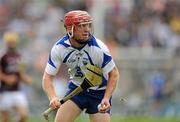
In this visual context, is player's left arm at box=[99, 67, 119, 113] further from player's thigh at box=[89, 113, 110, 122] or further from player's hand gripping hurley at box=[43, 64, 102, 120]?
player's thigh at box=[89, 113, 110, 122]

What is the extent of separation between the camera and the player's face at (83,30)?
1170cm

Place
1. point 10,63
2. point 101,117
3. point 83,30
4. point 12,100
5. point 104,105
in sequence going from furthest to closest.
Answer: point 12,100
point 10,63
point 101,117
point 83,30
point 104,105

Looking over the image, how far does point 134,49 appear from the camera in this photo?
2481 centimetres

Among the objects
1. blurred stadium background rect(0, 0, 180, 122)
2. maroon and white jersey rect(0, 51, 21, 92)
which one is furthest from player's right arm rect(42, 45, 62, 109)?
blurred stadium background rect(0, 0, 180, 122)

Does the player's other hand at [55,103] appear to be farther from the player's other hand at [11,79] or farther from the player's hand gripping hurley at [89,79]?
the player's other hand at [11,79]

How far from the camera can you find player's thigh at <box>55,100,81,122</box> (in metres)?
12.1

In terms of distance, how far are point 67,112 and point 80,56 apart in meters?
0.84

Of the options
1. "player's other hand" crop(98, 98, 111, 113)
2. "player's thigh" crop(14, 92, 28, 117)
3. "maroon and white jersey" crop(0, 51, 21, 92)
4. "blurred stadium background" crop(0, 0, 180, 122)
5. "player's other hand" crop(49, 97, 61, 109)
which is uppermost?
"player's other hand" crop(49, 97, 61, 109)

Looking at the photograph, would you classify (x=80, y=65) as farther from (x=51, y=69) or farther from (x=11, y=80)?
(x=11, y=80)

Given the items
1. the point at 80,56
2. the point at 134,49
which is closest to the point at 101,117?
the point at 80,56

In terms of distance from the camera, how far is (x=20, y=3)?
26953 millimetres

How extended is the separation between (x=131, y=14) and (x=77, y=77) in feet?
43.8

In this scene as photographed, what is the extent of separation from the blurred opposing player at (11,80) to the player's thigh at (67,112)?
598 centimetres

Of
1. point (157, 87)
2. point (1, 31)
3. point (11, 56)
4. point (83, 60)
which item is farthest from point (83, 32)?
point (1, 31)
